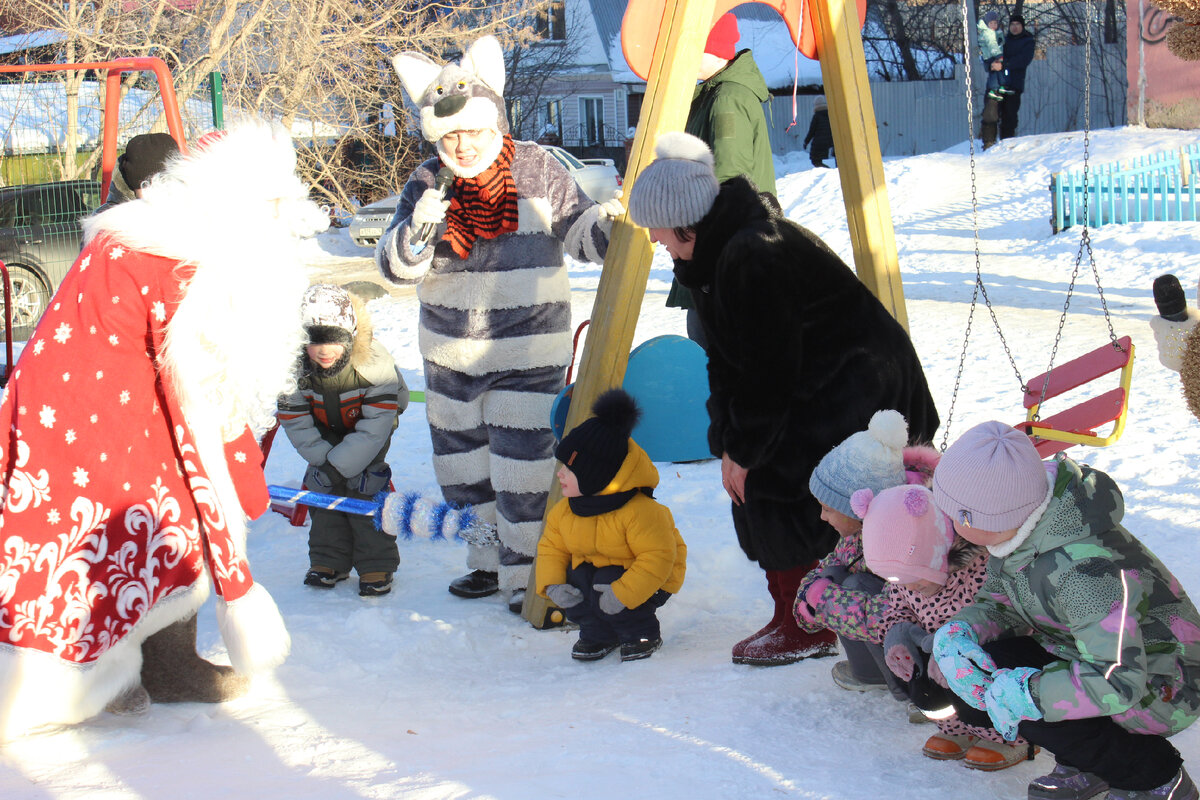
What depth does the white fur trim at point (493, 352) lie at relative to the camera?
399cm

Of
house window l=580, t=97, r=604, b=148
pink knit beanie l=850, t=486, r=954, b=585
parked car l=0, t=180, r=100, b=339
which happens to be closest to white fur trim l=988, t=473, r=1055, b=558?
pink knit beanie l=850, t=486, r=954, b=585

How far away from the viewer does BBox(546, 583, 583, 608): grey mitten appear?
3562 mm

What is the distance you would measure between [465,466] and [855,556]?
170 centimetres

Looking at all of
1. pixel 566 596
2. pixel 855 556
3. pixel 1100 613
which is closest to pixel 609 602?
pixel 566 596

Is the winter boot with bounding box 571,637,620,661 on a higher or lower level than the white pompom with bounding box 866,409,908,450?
lower

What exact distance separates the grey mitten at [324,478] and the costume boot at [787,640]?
1972 mm

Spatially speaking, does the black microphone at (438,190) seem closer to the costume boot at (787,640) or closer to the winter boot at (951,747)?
the costume boot at (787,640)

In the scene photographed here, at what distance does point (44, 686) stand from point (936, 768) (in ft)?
7.33

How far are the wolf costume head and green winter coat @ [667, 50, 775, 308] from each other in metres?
0.97

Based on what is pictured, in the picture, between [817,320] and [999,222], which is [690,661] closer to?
[817,320]

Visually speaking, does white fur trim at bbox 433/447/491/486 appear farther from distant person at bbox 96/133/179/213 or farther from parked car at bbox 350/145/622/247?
parked car at bbox 350/145/622/247

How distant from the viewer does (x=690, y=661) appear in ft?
11.4

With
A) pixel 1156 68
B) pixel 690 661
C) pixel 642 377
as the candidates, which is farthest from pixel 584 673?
pixel 1156 68

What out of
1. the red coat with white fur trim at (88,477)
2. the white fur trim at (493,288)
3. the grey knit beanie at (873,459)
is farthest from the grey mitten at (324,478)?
the grey knit beanie at (873,459)
